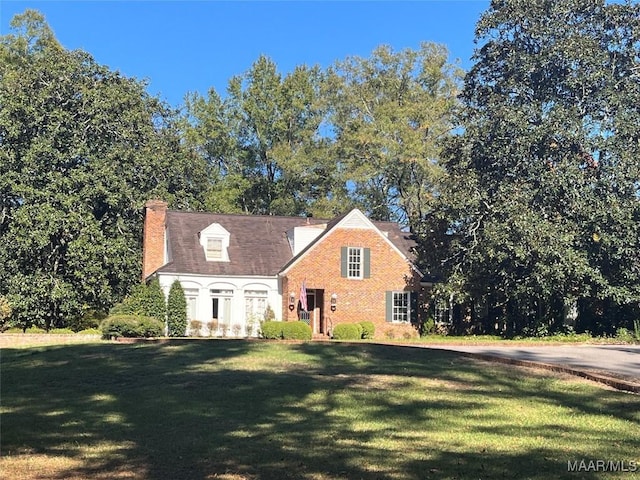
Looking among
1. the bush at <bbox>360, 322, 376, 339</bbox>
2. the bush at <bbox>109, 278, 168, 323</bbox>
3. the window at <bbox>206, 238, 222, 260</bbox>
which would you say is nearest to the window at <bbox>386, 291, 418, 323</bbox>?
the bush at <bbox>360, 322, 376, 339</bbox>

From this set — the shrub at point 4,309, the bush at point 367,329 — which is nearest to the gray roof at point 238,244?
the bush at point 367,329

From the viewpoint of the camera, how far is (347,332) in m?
30.0

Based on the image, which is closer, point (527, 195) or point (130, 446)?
point (130, 446)

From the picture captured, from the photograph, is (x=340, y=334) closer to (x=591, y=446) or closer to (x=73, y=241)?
(x=73, y=241)

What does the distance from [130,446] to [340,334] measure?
74.5 ft

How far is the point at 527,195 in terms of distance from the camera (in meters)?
28.3

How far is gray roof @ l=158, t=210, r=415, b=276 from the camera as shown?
107 ft

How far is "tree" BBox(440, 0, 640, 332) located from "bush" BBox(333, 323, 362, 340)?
491 cm

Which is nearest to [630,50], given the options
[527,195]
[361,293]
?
[527,195]

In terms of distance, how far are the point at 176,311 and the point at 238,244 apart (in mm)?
5487

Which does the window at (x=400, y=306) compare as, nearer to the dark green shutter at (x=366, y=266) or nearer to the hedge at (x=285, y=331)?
the dark green shutter at (x=366, y=266)

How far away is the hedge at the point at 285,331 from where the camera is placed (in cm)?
2697

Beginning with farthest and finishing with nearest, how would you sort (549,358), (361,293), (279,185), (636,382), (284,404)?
(279,185)
(361,293)
(549,358)
(636,382)
(284,404)

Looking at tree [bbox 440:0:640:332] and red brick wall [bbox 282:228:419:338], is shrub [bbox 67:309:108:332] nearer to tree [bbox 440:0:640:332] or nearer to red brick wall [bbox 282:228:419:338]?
red brick wall [bbox 282:228:419:338]
